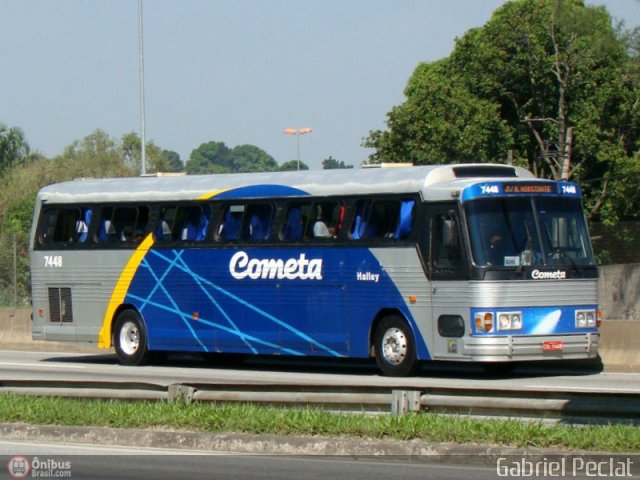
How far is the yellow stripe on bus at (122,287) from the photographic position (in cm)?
2417

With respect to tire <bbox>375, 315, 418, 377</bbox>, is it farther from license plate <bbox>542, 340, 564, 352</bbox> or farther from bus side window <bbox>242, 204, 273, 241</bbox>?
bus side window <bbox>242, 204, 273, 241</bbox>

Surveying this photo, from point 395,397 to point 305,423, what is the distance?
0.88 meters

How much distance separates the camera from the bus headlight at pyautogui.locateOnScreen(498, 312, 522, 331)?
19359mm

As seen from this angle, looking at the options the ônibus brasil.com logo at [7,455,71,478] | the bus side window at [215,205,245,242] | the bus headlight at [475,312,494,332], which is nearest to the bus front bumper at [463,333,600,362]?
the bus headlight at [475,312,494,332]

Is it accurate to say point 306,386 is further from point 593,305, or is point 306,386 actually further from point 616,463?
point 593,305

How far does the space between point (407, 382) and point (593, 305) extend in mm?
3262

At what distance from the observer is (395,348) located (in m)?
20.7

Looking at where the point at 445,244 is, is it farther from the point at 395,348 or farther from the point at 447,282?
the point at 395,348

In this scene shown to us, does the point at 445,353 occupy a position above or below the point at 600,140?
below

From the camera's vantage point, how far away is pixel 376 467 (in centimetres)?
1130

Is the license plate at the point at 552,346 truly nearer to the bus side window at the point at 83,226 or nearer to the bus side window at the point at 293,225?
the bus side window at the point at 293,225

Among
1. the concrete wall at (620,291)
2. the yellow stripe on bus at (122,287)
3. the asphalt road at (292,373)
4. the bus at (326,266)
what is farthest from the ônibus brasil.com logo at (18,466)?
the concrete wall at (620,291)

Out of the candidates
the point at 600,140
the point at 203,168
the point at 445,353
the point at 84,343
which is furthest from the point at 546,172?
the point at 203,168

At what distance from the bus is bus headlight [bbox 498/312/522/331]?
3 centimetres
